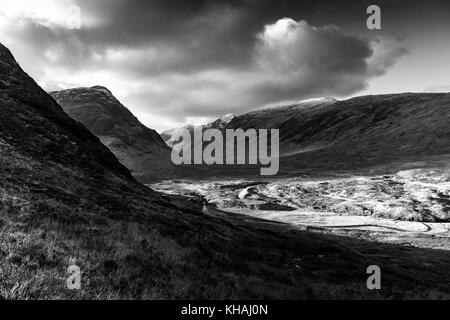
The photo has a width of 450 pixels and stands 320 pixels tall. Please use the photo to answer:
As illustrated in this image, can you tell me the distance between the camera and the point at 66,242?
12234 millimetres

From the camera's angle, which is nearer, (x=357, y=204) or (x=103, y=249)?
(x=103, y=249)

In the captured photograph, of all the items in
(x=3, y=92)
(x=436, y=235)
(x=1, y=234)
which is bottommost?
(x=436, y=235)

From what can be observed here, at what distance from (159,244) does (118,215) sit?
196 inches

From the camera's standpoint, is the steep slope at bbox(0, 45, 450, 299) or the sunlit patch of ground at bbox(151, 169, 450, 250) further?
the sunlit patch of ground at bbox(151, 169, 450, 250)

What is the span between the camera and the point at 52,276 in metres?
9.60

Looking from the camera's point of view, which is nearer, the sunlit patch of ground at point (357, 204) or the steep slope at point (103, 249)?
the steep slope at point (103, 249)

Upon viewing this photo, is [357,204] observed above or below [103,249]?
above
